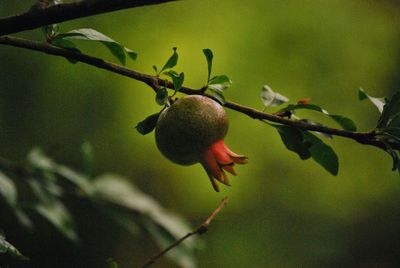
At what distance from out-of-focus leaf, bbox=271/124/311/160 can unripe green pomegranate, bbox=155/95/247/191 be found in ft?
0.19

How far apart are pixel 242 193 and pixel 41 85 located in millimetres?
926

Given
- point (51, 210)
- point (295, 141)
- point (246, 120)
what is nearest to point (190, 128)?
point (295, 141)

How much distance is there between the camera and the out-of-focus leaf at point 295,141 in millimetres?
551

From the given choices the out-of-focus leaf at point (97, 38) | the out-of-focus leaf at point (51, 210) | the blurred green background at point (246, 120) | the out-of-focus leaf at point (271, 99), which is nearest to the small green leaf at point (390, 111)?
the out-of-focus leaf at point (271, 99)

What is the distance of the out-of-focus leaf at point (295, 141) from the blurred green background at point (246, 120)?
1606mm

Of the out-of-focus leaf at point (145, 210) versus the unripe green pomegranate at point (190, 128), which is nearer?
the unripe green pomegranate at point (190, 128)

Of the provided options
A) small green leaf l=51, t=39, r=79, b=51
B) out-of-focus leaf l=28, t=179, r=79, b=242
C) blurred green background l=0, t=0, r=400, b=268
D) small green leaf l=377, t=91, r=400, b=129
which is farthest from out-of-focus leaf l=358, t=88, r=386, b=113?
blurred green background l=0, t=0, r=400, b=268

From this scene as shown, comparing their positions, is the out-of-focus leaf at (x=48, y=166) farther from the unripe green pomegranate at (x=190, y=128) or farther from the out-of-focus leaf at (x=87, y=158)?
the unripe green pomegranate at (x=190, y=128)

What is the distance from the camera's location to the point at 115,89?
2414 mm

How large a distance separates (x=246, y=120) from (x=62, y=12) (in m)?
2.06

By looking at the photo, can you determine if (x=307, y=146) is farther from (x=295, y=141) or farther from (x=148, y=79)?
(x=148, y=79)

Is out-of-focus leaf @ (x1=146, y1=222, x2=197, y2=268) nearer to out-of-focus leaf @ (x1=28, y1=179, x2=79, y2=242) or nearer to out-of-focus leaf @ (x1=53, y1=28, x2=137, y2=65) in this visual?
out-of-focus leaf @ (x1=28, y1=179, x2=79, y2=242)

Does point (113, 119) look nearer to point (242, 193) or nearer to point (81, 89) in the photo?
point (81, 89)

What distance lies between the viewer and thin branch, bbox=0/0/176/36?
1.27 ft
